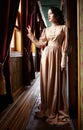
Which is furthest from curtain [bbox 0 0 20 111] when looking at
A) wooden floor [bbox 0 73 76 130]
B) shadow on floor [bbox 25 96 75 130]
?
shadow on floor [bbox 25 96 75 130]

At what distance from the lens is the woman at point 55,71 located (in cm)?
287

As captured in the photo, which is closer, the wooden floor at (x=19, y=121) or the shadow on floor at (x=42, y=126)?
the wooden floor at (x=19, y=121)

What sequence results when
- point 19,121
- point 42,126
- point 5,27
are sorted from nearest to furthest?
point 5,27, point 19,121, point 42,126

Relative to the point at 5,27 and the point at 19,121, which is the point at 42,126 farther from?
the point at 5,27

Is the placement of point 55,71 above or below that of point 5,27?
below

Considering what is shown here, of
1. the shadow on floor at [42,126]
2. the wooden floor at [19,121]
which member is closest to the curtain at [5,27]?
the wooden floor at [19,121]

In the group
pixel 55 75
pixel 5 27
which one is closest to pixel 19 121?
pixel 55 75

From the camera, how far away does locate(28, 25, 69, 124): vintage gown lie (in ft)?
9.42

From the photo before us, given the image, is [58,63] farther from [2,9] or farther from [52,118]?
[2,9]

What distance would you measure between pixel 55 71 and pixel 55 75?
54 mm

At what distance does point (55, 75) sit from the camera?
290cm

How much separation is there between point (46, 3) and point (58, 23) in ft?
14.3

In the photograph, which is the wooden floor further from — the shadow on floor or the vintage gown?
the vintage gown

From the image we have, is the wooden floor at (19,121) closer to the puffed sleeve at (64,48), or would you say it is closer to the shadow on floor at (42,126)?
the shadow on floor at (42,126)
